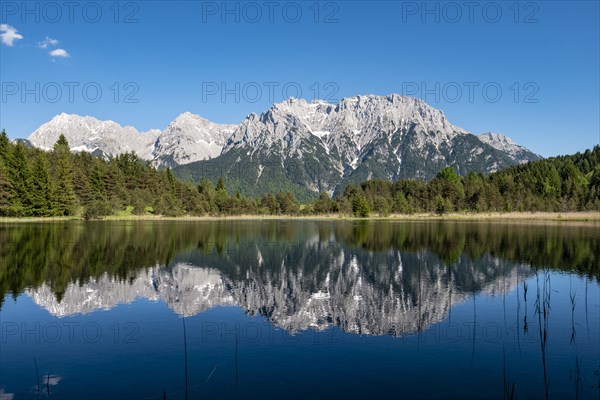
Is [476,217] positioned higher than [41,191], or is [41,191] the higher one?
[41,191]

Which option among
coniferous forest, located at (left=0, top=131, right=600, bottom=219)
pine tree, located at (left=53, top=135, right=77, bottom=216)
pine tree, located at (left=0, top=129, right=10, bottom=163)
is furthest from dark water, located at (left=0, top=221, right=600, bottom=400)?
pine tree, located at (left=0, top=129, right=10, bottom=163)

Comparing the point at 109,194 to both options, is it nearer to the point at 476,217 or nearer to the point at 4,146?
the point at 4,146

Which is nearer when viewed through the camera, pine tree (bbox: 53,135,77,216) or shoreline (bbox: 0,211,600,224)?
pine tree (bbox: 53,135,77,216)

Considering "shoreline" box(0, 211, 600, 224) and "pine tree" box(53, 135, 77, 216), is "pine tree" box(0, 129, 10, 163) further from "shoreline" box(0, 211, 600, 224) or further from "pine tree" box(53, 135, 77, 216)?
"shoreline" box(0, 211, 600, 224)

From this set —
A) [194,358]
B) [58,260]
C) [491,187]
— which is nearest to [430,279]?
[194,358]

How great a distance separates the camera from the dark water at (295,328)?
54.6ft

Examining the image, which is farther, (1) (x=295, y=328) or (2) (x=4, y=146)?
(2) (x=4, y=146)

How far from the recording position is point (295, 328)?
24625 millimetres

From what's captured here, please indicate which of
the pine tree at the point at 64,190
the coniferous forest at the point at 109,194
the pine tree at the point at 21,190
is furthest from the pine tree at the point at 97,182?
the pine tree at the point at 21,190

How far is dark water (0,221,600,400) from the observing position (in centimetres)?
1664

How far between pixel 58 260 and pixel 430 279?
38407 millimetres

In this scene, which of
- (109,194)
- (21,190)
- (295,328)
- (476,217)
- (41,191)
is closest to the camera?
(295,328)

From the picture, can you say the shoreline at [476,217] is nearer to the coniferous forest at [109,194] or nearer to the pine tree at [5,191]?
the coniferous forest at [109,194]

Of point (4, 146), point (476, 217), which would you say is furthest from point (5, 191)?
point (476, 217)
